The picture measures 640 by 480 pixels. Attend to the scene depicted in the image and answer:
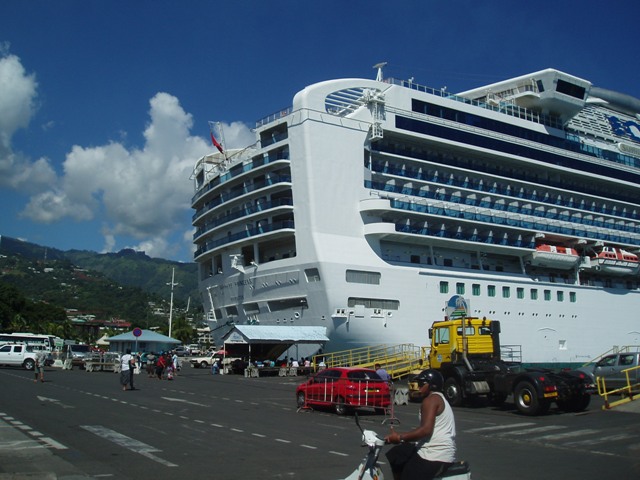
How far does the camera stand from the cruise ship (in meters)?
33.5

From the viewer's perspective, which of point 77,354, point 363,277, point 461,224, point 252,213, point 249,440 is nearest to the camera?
point 249,440

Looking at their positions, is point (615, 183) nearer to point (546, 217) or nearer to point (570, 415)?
point (546, 217)

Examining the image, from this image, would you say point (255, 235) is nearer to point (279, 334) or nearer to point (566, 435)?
point (279, 334)

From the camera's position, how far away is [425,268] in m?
36.8

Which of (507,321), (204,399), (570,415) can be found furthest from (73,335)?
(570,415)

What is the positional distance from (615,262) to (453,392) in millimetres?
32516

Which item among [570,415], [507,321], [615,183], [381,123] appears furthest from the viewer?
[615,183]

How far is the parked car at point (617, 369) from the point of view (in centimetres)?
2330

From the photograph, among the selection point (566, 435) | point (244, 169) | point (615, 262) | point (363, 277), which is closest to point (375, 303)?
point (363, 277)

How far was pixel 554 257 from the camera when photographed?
1684 inches

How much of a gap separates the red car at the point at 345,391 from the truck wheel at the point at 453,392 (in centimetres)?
288

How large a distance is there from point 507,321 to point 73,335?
9174 centimetres

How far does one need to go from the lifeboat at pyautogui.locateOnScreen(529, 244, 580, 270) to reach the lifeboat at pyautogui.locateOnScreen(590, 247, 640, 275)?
7.01 feet

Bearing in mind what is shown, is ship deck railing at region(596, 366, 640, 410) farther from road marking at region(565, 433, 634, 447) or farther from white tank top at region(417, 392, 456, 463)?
white tank top at region(417, 392, 456, 463)
